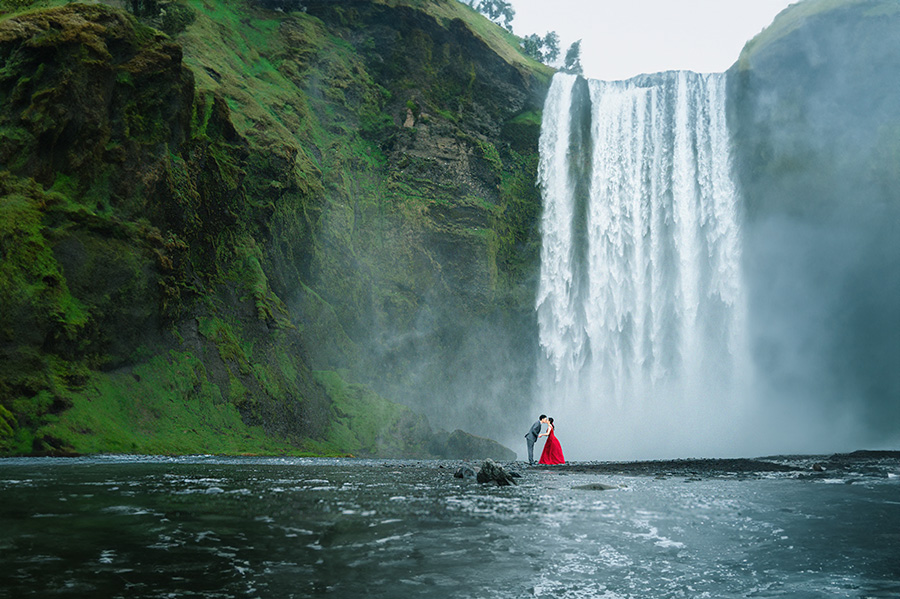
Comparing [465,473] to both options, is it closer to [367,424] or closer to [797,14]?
[367,424]

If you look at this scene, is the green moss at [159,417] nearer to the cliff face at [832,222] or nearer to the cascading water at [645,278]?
the cascading water at [645,278]

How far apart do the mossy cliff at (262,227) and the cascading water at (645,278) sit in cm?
407

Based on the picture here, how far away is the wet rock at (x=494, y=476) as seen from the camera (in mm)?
16172

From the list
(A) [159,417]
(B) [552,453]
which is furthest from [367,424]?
(B) [552,453]

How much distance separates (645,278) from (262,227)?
A: 32443mm

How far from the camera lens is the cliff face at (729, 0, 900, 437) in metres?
52.4

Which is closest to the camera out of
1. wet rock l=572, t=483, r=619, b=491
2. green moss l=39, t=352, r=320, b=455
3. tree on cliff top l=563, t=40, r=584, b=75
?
wet rock l=572, t=483, r=619, b=491

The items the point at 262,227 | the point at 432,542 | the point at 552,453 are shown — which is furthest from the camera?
the point at 262,227

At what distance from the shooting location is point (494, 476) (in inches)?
650

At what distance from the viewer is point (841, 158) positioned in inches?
2141

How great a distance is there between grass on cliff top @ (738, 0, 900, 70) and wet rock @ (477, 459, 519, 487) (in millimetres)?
→ 57582

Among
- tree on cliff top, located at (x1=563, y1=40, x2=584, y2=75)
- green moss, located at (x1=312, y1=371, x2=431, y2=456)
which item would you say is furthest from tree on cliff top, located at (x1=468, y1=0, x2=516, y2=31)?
green moss, located at (x1=312, y1=371, x2=431, y2=456)

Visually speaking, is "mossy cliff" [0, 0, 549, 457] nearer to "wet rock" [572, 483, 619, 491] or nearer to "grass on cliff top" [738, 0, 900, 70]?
"grass on cliff top" [738, 0, 900, 70]

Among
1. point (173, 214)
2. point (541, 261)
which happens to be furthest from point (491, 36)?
point (173, 214)
